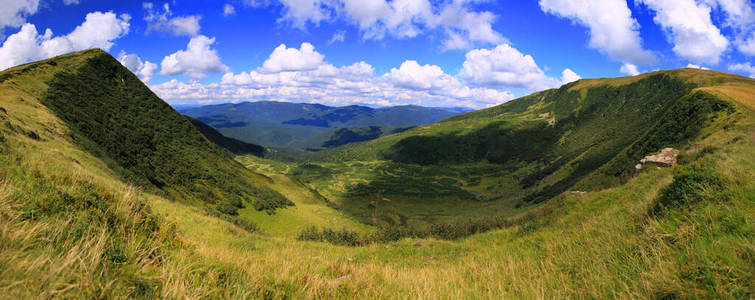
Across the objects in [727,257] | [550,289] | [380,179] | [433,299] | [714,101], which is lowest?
[380,179]

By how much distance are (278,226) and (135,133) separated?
75.6ft

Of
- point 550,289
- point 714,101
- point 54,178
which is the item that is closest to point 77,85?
point 54,178

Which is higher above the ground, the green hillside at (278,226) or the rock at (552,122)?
the rock at (552,122)

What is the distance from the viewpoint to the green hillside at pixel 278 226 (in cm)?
275

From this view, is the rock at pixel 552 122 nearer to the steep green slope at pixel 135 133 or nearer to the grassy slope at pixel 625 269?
the steep green slope at pixel 135 133

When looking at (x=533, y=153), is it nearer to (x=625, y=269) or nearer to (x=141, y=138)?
(x=141, y=138)

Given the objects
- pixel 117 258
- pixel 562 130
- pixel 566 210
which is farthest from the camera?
pixel 562 130

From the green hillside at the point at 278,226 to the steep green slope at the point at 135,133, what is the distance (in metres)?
0.29

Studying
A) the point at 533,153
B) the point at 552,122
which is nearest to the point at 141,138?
the point at 533,153

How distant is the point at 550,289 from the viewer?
4.14 meters

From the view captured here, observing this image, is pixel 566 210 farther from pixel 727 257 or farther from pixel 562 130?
pixel 562 130

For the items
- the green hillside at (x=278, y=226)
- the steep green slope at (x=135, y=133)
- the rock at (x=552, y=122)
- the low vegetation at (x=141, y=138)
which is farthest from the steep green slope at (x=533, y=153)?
the steep green slope at (x=135, y=133)

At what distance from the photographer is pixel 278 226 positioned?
29672 mm

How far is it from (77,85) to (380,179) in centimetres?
11963
